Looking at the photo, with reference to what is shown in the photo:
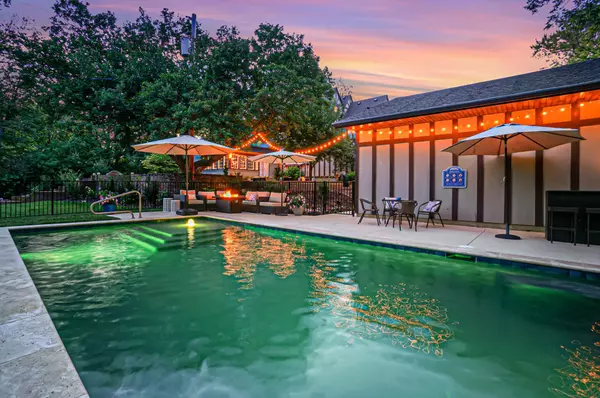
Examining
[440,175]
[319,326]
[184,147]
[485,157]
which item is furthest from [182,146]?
[319,326]

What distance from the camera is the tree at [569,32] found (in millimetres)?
10734

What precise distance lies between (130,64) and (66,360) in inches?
639

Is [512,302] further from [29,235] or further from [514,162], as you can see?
[29,235]

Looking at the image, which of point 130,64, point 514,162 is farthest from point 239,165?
point 514,162

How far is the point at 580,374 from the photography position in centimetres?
231

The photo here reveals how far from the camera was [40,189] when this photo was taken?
15836 millimetres

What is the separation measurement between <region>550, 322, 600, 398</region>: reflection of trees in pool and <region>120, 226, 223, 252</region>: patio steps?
6032 millimetres

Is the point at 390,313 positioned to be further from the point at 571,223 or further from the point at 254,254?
the point at 571,223

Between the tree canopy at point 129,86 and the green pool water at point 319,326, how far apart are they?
32.3 ft

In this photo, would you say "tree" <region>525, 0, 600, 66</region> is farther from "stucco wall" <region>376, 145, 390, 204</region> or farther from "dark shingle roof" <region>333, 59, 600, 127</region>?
"stucco wall" <region>376, 145, 390, 204</region>

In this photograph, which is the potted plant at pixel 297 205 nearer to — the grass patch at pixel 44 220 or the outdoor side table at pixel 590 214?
the grass patch at pixel 44 220

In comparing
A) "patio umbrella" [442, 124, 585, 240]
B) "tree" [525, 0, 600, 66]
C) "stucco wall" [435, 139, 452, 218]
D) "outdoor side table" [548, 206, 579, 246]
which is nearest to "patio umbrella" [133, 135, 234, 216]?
"stucco wall" [435, 139, 452, 218]

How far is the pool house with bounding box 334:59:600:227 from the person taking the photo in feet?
23.1

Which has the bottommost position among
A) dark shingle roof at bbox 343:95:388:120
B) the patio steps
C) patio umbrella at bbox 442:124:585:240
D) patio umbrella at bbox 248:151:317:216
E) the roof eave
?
the patio steps
